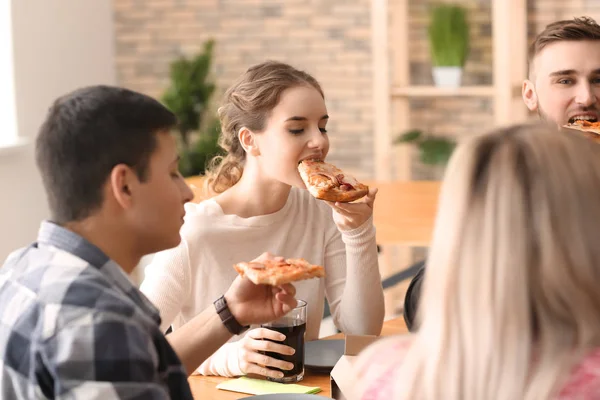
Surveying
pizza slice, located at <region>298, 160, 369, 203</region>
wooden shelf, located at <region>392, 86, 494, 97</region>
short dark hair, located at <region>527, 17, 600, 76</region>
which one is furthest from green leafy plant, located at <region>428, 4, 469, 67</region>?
pizza slice, located at <region>298, 160, 369, 203</region>

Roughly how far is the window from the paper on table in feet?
12.6

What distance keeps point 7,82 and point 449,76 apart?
272 cm

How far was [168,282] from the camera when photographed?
2.33 meters

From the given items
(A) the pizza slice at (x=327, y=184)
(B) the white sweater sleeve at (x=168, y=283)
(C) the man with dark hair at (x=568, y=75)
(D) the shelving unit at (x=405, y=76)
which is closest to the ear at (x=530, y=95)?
(C) the man with dark hair at (x=568, y=75)

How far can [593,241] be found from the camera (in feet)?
3.84

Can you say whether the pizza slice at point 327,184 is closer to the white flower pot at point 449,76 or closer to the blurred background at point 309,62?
the blurred background at point 309,62

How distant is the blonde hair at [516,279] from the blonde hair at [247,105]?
141cm

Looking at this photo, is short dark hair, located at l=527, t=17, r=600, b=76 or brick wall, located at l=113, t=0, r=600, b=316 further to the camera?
brick wall, located at l=113, t=0, r=600, b=316

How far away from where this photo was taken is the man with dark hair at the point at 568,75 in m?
2.58

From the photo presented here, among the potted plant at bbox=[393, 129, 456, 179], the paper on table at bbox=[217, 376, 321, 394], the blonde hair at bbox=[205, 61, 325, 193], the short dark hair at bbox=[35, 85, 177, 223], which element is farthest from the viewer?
the potted plant at bbox=[393, 129, 456, 179]

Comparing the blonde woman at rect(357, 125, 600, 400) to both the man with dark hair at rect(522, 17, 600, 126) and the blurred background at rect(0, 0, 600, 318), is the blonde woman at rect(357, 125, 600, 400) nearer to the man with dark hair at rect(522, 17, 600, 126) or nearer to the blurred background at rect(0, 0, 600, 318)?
the man with dark hair at rect(522, 17, 600, 126)

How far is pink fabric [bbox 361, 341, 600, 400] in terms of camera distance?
1.14 m

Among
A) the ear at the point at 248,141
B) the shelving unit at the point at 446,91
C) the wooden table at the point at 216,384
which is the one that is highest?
the shelving unit at the point at 446,91

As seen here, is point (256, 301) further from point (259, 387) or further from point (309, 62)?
point (309, 62)
